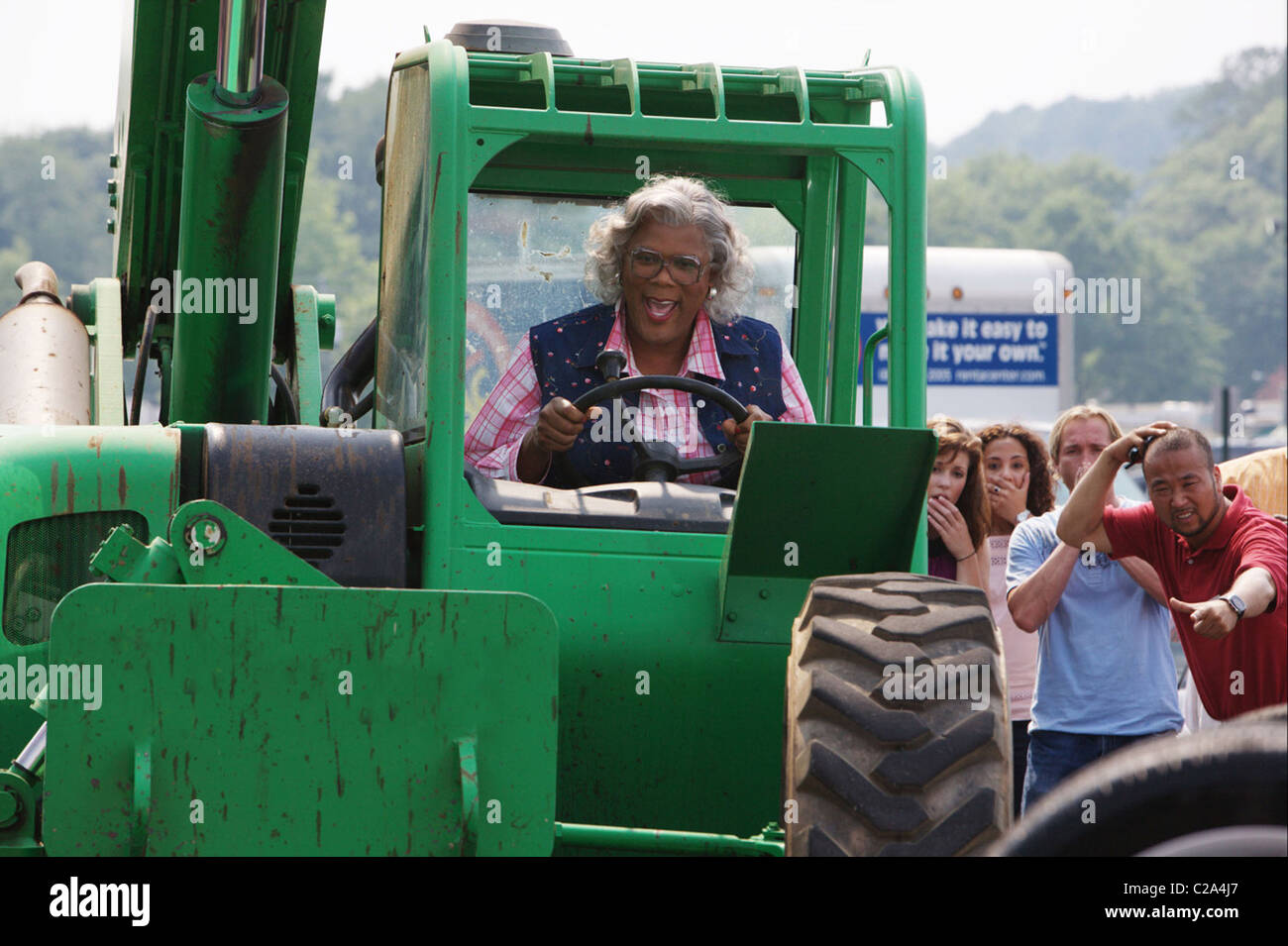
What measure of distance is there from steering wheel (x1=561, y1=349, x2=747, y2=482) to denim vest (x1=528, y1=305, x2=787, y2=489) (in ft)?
0.30

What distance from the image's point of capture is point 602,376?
195 inches

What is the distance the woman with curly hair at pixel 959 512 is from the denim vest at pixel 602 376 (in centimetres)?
175

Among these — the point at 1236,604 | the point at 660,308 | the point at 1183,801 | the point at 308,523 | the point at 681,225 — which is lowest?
the point at 1183,801

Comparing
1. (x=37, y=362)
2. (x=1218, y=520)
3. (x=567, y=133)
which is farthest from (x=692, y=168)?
(x=37, y=362)

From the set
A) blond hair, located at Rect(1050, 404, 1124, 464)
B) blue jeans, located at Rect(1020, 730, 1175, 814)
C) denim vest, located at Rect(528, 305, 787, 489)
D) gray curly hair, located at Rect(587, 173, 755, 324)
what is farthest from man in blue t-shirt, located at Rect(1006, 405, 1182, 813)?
gray curly hair, located at Rect(587, 173, 755, 324)

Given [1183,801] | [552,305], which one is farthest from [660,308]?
[1183,801]

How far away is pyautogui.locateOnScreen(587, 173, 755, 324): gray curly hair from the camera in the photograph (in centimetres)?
502

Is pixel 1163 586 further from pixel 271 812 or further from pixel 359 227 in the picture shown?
pixel 359 227

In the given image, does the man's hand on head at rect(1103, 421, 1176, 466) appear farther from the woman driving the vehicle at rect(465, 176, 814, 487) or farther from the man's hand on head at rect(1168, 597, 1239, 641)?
the woman driving the vehicle at rect(465, 176, 814, 487)

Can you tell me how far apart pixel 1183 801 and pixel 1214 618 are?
3.36 meters


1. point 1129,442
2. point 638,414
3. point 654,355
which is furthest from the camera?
point 1129,442

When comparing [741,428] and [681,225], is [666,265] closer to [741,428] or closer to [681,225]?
[681,225]

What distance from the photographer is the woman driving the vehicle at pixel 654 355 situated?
4.82 metres

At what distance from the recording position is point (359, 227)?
103062 millimetres
